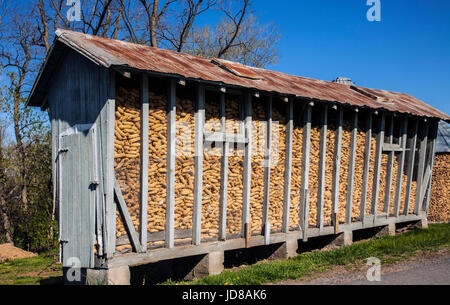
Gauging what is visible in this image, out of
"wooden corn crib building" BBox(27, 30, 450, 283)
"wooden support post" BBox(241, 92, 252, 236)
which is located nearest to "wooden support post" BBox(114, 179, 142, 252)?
"wooden corn crib building" BBox(27, 30, 450, 283)

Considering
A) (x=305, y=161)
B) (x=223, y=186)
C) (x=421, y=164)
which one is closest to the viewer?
(x=223, y=186)

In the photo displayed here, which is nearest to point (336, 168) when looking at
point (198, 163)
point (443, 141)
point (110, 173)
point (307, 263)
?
point (307, 263)

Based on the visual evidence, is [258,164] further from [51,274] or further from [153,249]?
[51,274]

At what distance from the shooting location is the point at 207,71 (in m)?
7.96

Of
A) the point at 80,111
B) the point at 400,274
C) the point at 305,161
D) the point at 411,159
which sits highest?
the point at 80,111

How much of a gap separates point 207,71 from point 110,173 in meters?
2.79

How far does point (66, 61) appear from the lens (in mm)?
8047

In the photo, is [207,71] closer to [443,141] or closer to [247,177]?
[247,177]

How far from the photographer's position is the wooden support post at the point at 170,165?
23.1ft

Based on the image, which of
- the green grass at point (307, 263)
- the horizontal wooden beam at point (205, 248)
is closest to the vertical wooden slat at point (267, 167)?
the horizontal wooden beam at point (205, 248)
